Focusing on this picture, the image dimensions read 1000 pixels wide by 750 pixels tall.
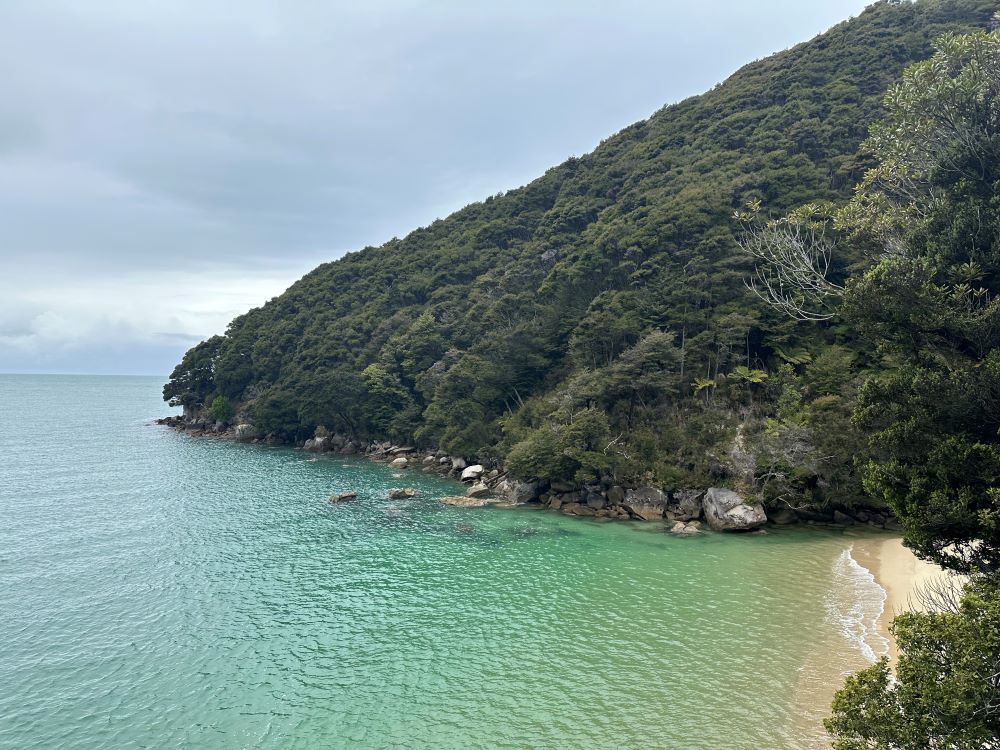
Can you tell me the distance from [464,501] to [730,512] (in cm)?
1751

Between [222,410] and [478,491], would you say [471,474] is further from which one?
[222,410]

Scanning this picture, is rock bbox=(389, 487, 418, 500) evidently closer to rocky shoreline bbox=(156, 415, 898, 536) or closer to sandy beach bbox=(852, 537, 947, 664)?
rocky shoreline bbox=(156, 415, 898, 536)

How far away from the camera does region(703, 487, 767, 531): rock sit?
28.3 metres

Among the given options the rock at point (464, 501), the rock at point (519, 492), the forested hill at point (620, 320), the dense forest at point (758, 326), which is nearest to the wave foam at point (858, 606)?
the dense forest at point (758, 326)

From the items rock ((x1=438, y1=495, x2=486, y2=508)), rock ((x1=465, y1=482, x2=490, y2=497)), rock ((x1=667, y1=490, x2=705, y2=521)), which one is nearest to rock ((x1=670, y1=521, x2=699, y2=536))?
rock ((x1=667, y1=490, x2=705, y2=521))

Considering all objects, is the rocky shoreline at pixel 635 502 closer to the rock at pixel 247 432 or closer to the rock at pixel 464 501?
the rock at pixel 464 501

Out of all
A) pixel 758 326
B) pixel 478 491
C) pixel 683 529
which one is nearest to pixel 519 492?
pixel 478 491

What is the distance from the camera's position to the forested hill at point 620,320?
33781 millimetres

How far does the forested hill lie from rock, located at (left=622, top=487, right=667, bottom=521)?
1.12m

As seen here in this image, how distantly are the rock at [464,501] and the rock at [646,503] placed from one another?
1015cm

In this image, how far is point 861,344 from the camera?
31.4m

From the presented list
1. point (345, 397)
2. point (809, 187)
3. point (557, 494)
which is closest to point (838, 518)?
point (557, 494)

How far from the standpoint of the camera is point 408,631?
59.2 ft

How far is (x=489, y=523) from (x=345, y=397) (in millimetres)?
33556
